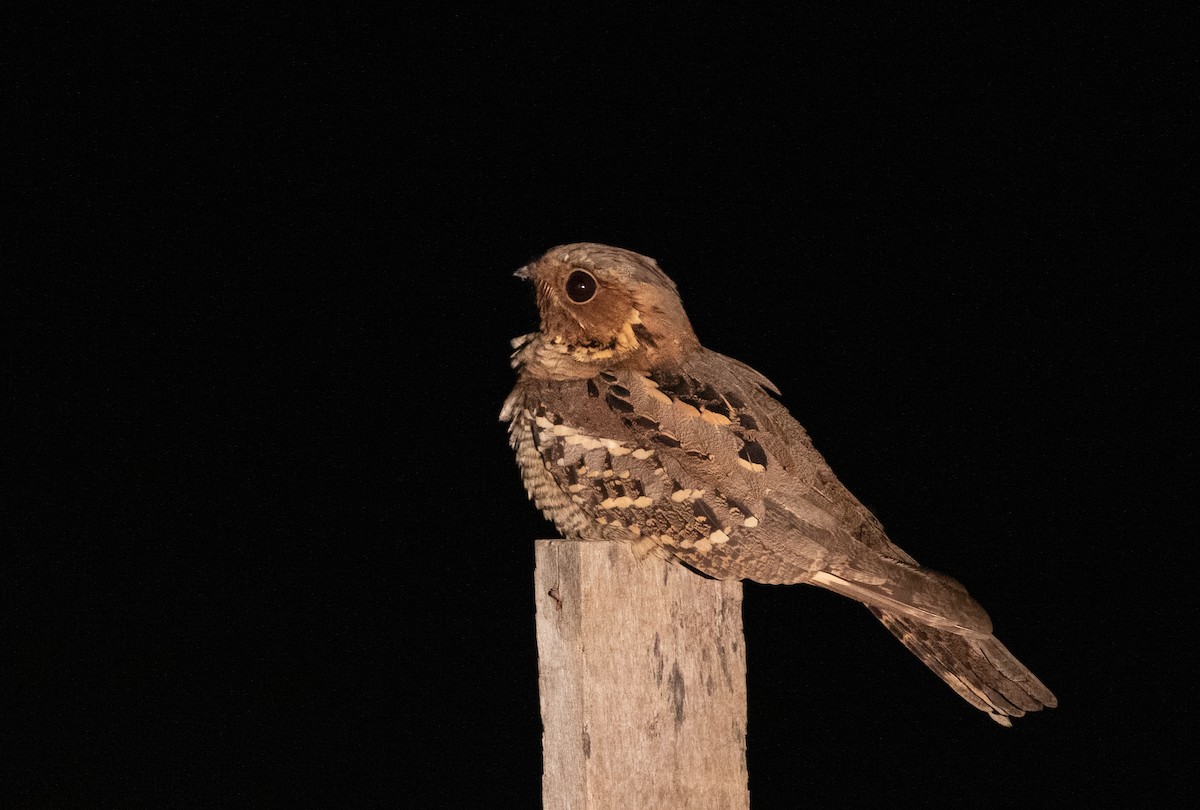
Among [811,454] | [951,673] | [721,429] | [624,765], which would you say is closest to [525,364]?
[721,429]

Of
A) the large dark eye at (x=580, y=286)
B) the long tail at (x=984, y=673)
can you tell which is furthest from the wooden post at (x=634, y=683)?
the large dark eye at (x=580, y=286)

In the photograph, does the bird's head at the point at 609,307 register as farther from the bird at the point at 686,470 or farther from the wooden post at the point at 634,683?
the wooden post at the point at 634,683

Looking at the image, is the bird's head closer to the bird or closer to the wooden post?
the bird

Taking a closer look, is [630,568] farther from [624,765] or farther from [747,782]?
[747,782]

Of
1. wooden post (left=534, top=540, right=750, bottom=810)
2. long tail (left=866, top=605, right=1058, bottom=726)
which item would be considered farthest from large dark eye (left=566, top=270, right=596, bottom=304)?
long tail (left=866, top=605, right=1058, bottom=726)

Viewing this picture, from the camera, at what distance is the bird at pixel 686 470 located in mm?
2150

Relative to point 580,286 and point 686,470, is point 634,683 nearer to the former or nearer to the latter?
point 686,470

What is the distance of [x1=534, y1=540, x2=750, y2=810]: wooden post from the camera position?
81.8 inches

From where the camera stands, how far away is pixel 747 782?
2.32m

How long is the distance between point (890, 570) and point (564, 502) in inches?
24.7

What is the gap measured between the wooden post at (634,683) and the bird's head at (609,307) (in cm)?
40

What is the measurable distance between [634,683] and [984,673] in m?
0.68

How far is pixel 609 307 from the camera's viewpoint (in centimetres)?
228

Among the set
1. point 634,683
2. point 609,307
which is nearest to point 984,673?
point 634,683
